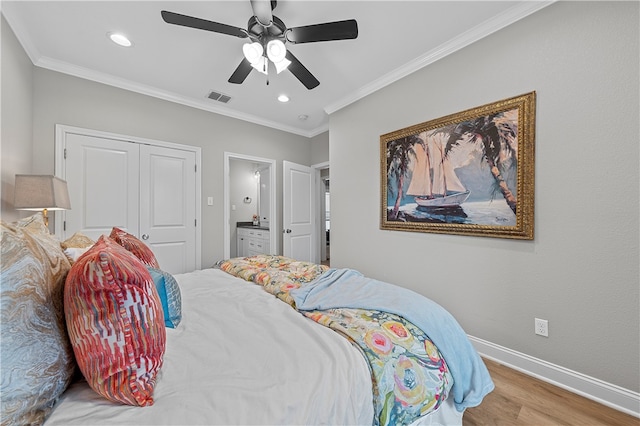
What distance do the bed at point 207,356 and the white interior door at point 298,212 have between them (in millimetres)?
2874

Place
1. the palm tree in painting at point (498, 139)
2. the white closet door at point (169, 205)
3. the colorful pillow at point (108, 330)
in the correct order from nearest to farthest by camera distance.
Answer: the colorful pillow at point (108, 330) → the palm tree in painting at point (498, 139) → the white closet door at point (169, 205)

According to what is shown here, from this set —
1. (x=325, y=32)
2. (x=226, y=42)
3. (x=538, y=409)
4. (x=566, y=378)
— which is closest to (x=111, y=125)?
(x=226, y=42)

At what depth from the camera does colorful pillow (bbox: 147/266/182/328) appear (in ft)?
3.95

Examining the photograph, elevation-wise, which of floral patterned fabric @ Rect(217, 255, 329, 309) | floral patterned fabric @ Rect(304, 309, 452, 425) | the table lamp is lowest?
floral patterned fabric @ Rect(304, 309, 452, 425)

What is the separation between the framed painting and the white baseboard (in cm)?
90

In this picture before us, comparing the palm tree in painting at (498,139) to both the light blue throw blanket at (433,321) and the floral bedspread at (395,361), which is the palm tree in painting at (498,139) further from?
the floral bedspread at (395,361)

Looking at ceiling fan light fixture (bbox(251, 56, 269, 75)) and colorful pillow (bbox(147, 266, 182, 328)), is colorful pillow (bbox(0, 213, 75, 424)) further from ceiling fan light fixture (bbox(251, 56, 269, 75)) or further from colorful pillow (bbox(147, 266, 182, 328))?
ceiling fan light fixture (bbox(251, 56, 269, 75))

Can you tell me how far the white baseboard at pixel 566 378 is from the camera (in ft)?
5.00

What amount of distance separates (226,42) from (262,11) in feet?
2.47

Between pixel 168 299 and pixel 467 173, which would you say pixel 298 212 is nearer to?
pixel 467 173

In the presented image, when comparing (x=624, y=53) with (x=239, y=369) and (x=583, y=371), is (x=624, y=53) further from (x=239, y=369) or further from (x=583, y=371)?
(x=239, y=369)

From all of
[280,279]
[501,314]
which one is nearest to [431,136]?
[501,314]

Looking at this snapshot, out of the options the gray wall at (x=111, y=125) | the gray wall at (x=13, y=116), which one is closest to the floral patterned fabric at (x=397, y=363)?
the gray wall at (x=13, y=116)

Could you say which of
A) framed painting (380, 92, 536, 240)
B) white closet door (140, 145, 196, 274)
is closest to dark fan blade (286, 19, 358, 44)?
framed painting (380, 92, 536, 240)
